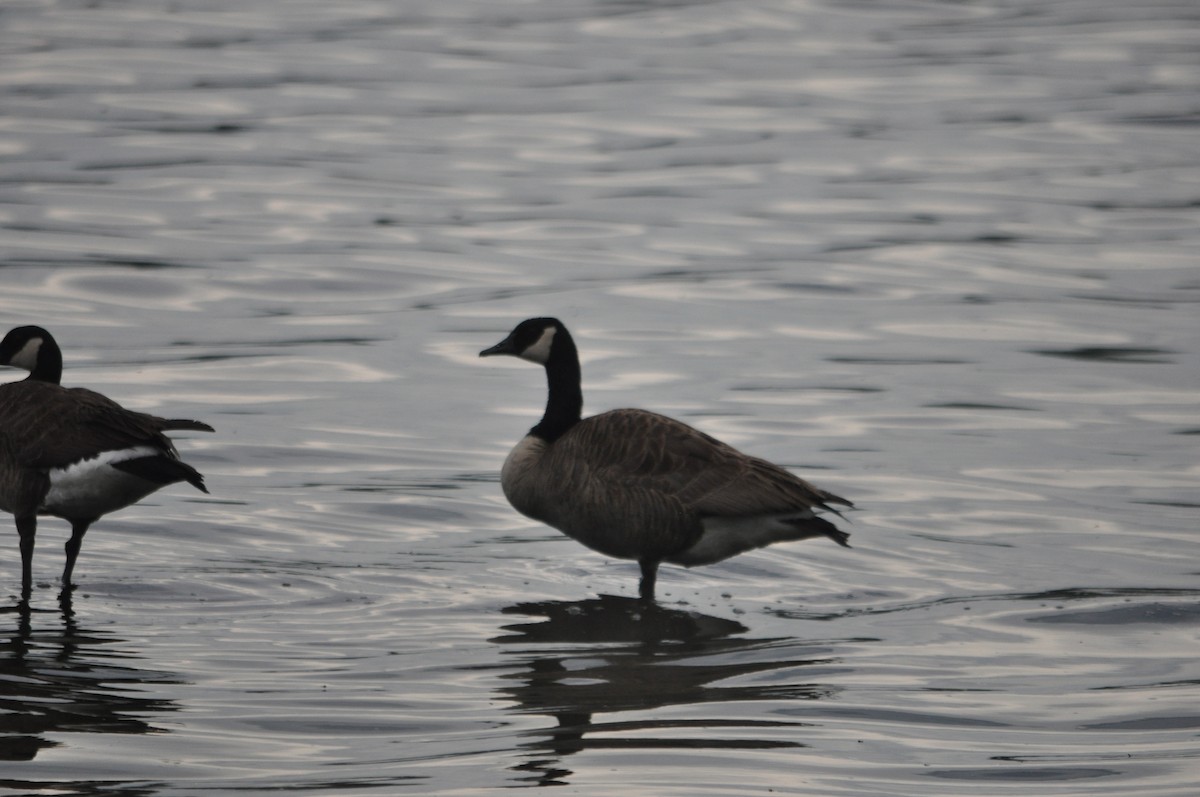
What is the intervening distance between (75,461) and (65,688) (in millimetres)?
1983

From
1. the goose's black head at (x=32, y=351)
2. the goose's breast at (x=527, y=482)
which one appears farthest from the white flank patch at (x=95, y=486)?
the goose's breast at (x=527, y=482)

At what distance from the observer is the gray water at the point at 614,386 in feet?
25.1

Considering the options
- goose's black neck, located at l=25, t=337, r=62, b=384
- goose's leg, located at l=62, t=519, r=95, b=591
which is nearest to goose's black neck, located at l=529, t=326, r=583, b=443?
goose's leg, located at l=62, t=519, r=95, b=591

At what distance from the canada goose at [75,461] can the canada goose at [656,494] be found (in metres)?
2.06

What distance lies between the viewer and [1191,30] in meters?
33.5

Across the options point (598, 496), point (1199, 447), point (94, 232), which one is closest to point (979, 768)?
point (598, 496)

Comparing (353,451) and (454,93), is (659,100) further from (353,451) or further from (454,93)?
(353,451)

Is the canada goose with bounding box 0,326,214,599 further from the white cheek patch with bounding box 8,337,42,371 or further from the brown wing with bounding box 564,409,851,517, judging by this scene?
the brown wing with bounding box 564,409,851,517

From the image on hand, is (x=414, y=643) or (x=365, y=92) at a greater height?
(x=365, y=92)

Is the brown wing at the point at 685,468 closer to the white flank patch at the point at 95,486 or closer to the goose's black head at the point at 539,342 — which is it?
the goose's black head at the point at 539,342

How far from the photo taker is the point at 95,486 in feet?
31.8

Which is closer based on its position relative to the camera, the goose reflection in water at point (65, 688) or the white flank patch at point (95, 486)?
the goose reflection in water at point (65, 688)

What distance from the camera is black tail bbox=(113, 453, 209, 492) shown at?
31.2ft

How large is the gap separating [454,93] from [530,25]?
6.93 metres
